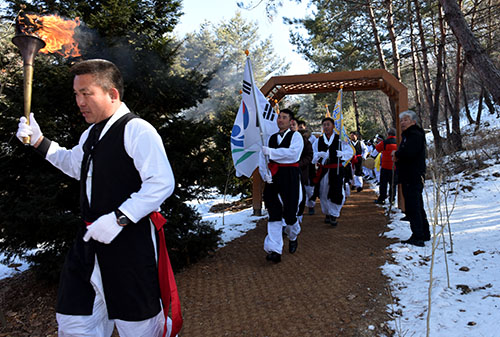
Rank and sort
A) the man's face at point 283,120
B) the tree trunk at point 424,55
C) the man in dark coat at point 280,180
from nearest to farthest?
the man in dark coat at point 280,180 → the man's face at point 283,120 → the tree trunk at point 424,55

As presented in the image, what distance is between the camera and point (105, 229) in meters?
1.83

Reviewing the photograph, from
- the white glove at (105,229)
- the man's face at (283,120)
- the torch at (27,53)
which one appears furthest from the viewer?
the man's face at (283,120)

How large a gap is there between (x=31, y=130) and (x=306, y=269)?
3755 millimetres

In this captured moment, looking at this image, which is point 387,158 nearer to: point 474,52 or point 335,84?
point 335,84

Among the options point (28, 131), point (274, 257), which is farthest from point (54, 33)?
point (274, 257)

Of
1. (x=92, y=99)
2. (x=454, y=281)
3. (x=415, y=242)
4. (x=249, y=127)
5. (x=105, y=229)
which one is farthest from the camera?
(x=249, y=127)

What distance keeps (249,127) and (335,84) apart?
4473mm

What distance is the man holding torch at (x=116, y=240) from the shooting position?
6.45 ft

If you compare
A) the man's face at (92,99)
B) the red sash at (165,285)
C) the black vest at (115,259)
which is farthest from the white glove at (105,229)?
the man's face at (92,99)

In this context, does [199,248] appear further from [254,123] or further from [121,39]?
[121,39]

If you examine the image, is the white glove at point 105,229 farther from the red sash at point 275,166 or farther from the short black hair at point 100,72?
the red sash at point 275,166

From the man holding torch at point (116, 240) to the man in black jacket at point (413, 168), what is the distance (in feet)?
15.1

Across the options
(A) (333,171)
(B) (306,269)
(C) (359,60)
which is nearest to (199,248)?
(B) (306,269)

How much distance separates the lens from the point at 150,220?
2.12 meters
